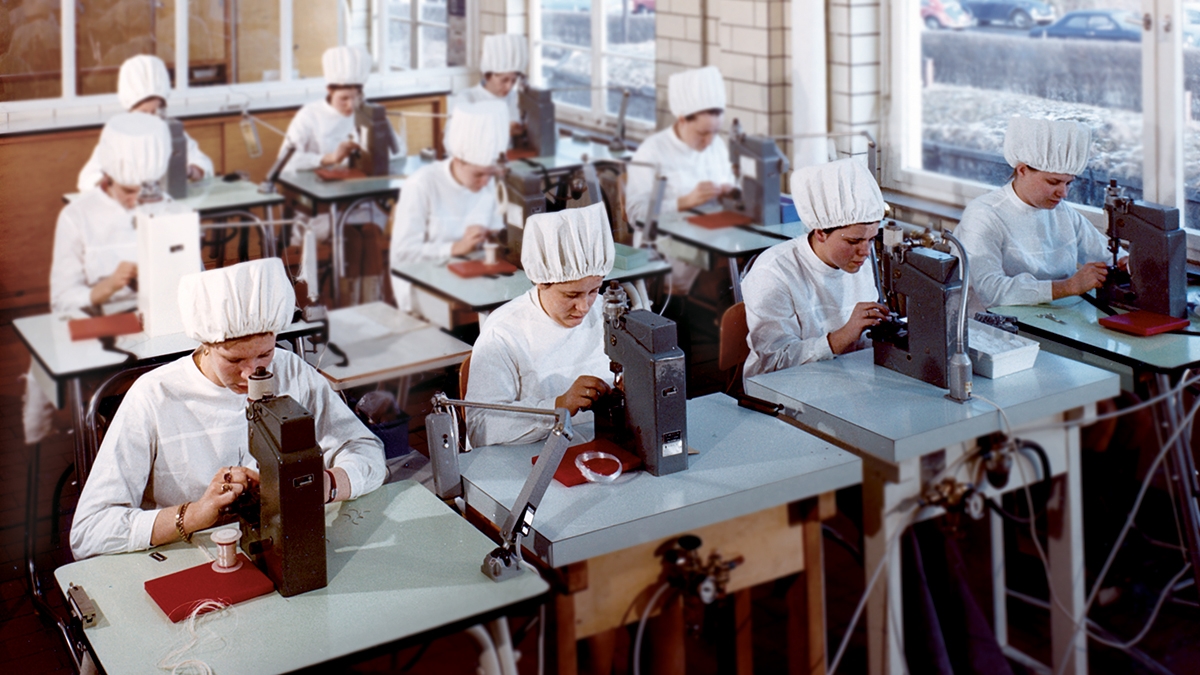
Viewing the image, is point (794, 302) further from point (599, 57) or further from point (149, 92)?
point (149, 92)

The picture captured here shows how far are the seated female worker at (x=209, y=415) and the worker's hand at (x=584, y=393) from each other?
428 millimetres

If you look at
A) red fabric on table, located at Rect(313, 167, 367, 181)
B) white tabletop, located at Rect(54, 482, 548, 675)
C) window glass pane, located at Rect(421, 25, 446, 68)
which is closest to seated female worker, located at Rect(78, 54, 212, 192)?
red fabric on table, located at Rect(313, 167, 367, 181)

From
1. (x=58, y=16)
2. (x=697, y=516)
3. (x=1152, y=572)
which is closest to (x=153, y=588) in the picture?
(x=697, y=516)

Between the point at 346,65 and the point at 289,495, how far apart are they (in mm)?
4027

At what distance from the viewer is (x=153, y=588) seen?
218cm

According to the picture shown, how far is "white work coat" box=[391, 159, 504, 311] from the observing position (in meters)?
4.60

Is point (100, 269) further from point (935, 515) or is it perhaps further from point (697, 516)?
point (935, 515)

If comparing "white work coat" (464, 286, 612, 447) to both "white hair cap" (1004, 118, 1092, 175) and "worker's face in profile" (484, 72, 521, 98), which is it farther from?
"worker's face in profile" (484, 72, 521, 98)

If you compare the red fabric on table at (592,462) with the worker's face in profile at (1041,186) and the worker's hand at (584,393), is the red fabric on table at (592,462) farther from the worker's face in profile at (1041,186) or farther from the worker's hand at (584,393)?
the worker's face in profile at (1041,186)

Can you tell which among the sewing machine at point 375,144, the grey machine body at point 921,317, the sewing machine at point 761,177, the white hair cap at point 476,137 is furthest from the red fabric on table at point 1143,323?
the sewing machine at point 375,144

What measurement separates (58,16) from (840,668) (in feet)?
13.9

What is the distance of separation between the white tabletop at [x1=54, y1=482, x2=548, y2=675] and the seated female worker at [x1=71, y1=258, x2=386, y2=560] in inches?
6.9

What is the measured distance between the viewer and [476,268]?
4023 millimetres

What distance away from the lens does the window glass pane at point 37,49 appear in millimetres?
4953
